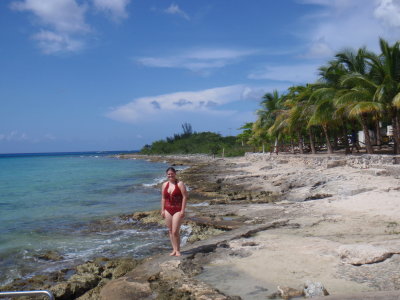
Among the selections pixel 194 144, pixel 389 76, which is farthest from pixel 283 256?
pixel 194 144

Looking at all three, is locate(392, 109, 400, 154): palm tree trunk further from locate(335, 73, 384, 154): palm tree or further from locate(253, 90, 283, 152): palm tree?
locate(253, 90, 283, 152): palm tree

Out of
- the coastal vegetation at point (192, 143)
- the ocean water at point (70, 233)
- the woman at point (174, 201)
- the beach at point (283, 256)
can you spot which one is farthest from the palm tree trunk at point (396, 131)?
the coastal vegetation at point (192, 143)

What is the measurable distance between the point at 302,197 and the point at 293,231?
17.1ft

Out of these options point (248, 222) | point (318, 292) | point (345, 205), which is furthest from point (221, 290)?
point (345, 205)

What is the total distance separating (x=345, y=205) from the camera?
34.9 feet

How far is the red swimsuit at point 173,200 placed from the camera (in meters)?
6.75

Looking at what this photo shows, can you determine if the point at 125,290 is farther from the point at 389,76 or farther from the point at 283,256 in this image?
the point at 389,76

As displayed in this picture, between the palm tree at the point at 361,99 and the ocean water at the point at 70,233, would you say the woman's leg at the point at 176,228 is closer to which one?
the ocean water at the point at 70,233

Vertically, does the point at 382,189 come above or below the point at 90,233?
above

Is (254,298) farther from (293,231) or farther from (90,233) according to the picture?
(90,233)

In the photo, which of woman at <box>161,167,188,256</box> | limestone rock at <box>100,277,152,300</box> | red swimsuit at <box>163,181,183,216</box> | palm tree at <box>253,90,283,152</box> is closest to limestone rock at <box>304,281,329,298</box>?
limestone rock at <box>100,277,152,300</box>

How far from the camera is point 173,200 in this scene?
677 cm

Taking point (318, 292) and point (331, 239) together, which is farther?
point (331, 239)

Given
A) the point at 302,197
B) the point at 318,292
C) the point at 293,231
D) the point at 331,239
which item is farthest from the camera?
the point at 302,197
